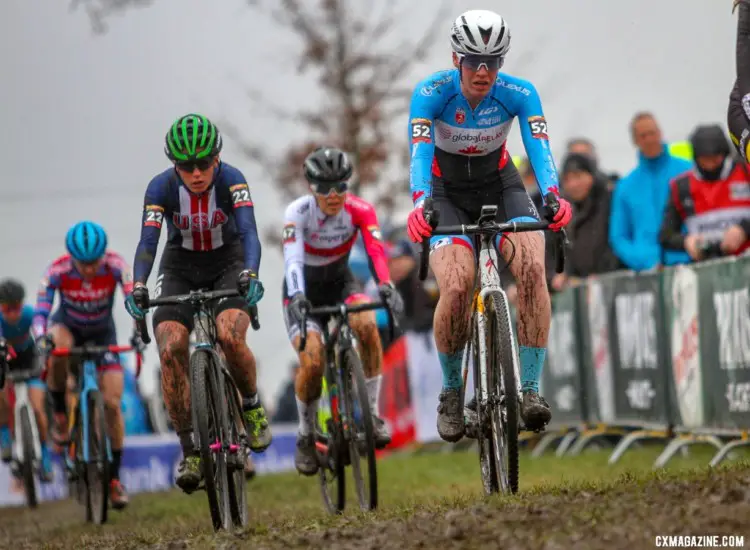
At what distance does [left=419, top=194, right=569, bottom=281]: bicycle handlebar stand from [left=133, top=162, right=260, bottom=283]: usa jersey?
157 cm

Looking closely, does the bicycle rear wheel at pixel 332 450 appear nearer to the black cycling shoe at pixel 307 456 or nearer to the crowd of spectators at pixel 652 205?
the black cycling shoe at pixel 307 456

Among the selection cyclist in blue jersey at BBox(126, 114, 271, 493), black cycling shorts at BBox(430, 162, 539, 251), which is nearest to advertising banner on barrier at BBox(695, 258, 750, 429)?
black cycling shorts at BBox(430, 162, 539, 251)

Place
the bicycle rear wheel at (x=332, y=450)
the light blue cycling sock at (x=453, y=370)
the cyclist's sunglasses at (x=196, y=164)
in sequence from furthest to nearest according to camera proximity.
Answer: the bicycle rear wheel at (x=332, y=450)
the cyclist's sunglasses at (x=196, y=164)
the light blue cycling sock at (x=453, y=370)

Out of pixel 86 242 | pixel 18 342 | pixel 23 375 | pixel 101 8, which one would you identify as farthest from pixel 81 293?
pixel 18 342

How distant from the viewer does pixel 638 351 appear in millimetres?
13711

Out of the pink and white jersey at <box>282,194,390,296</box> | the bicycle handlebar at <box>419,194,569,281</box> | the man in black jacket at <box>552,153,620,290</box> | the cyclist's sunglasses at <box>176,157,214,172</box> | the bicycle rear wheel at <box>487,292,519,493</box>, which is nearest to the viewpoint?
the bicycle rear wheel at <box>487,292,519,493</box>

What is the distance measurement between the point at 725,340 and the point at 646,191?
9.15 ft

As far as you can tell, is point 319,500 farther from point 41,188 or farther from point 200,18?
point 41,188

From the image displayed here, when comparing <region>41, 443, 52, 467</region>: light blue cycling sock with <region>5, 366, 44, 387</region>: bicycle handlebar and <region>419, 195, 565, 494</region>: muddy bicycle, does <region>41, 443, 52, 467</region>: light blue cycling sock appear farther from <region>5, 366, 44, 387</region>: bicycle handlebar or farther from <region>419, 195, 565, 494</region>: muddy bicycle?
<region>419, 195, 565, 494</region>: muddy bicycle

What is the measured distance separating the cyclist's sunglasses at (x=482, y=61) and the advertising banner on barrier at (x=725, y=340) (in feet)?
11.1

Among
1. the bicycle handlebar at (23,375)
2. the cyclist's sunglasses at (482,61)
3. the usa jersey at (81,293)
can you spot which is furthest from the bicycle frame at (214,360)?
the bicycle handlebar at (23,375)

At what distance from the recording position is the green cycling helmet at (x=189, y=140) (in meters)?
9.79

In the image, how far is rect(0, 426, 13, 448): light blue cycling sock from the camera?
17031mm

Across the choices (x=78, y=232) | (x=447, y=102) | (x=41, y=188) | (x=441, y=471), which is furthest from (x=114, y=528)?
(x=41, y=188)
